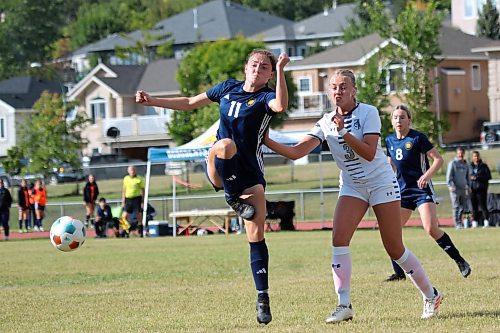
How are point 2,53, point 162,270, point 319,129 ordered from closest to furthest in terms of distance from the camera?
point 319,129, point 162,270, point 2,53

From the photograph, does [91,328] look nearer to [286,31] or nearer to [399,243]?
[399,243]

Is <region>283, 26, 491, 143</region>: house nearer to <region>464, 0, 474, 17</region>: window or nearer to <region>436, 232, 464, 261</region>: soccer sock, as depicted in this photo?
<region>464, 0, 474, 17</region>: window

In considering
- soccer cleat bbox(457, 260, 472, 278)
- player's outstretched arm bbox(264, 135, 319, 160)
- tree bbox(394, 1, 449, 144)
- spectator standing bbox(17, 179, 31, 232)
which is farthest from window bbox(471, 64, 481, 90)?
player's outstretched arm bbox(264, 135, 319, 160)

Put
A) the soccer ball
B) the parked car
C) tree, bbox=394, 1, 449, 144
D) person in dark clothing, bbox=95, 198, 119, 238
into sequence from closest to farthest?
1. the soccer ball
2. person in dark clothing, bbox=95, 198, 119, 238
3. tree, bbox=394, 1, 449, 144
4. the parked car

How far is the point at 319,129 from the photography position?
9.23 metres

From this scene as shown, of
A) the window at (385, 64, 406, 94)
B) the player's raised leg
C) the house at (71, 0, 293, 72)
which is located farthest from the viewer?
the house at (71, 0, 293, 72)

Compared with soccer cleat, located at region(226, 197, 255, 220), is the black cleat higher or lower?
lower

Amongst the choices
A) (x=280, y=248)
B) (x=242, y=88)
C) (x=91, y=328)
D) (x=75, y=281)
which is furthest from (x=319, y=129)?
(x=280, y=248)

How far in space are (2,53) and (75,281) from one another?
9293cm

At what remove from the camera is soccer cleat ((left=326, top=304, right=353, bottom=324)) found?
916cm

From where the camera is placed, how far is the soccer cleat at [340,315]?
9.16 metres

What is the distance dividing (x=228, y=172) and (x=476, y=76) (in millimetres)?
60319

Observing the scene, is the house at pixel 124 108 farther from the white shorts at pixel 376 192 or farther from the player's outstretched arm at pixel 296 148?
the player's outstretched arm at pixel 296 148

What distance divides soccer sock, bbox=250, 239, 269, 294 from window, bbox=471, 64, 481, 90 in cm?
5959
